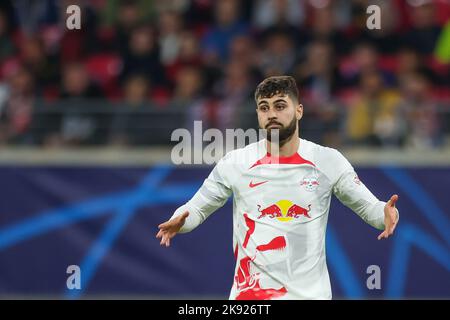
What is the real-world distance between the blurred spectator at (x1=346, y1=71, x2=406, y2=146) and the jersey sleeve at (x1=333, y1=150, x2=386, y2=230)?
4.91 meters

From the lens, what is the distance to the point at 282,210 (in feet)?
22.9

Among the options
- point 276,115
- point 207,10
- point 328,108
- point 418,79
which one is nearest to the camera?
point 276,115

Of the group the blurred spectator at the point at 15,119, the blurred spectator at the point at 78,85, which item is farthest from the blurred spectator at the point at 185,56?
the blurred spectator at the point at 15,119

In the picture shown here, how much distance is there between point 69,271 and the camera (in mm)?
12305

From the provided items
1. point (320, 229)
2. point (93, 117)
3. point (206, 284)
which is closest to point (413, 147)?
point (206, 284)

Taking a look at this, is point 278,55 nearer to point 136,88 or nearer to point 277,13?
point 277,13

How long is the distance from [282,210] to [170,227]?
0.73 metres

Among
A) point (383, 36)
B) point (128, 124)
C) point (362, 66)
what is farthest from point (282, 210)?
point (383, 36)

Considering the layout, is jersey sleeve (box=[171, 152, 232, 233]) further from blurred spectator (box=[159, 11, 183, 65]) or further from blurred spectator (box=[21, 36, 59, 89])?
blurred spectator (box=[21, 36, 59, 89])

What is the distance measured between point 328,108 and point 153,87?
7.66ft

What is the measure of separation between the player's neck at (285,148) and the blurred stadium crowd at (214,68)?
4.65 m

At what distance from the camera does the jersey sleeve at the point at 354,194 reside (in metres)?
6.92
